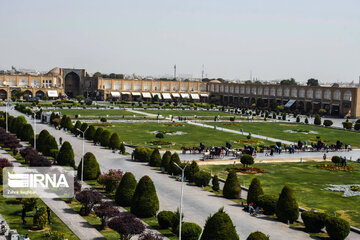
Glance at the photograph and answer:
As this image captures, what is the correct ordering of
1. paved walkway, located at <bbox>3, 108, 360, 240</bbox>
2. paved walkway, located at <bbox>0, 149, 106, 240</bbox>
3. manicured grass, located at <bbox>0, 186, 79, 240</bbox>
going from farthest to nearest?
paved walkway, located at <bbox>3, 108, 360, 240</bbox> → paved walkway, located at <bbox>0, 149, 106, 240</bbox> → manicured grass, located at <bbox>0, 186, 79, 240</bbox>

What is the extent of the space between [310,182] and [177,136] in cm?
2549

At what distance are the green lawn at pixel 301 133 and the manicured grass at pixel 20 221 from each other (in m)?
40.3

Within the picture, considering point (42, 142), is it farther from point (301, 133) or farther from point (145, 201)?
point (301, 133)

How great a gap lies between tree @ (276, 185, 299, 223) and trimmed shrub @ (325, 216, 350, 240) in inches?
92.0

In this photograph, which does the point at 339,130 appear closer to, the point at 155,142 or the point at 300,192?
the point at 155,142

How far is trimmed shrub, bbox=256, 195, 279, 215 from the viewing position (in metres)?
25.6

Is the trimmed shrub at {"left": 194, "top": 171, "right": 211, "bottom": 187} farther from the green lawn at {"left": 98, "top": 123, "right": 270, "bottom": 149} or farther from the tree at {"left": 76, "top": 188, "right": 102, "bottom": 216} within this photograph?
the green lawn at {"left": 98, "top": 123, "right": 270, "bottom": 149}

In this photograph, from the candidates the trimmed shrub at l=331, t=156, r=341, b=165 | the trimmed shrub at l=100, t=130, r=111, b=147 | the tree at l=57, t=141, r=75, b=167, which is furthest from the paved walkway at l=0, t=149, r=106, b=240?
the trimmed shrub at l=331, t=156, r=341, b=165

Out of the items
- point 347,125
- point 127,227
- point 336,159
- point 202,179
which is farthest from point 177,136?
point 127,227

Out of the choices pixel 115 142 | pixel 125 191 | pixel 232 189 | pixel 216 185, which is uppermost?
pixel 115 142

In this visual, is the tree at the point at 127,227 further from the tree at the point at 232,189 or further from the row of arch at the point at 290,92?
the row of arch at the point at 290,92

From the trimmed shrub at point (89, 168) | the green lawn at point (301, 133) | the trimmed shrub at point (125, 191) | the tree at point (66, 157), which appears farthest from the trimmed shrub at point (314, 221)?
the green lawn at point (301, 133)

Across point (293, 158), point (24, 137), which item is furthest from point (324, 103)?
point (24, 137)

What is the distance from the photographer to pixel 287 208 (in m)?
24.3
